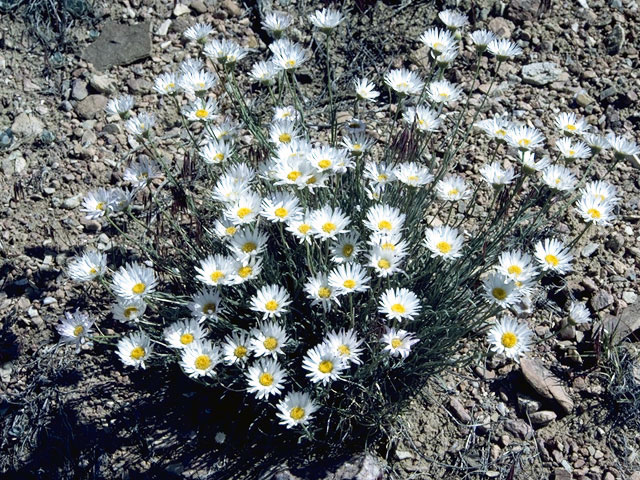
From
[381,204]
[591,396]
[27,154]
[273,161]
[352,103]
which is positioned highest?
[27,154]

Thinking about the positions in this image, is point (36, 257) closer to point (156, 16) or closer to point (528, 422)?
point (156, 16)

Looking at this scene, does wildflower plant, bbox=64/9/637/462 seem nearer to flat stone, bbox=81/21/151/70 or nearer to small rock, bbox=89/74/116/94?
small rock, bbox=89/74/116/94

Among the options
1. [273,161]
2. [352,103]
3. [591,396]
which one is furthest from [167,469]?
[352,103]

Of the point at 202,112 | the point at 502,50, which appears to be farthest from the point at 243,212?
the point at 502,50

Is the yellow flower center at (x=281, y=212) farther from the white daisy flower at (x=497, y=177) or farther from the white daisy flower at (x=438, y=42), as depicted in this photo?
the white daisy flower at (x=438, y=42)

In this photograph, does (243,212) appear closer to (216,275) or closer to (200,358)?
(216,275)

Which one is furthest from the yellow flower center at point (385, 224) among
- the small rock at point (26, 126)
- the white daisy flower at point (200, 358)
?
the small rock at point (26, 126)
